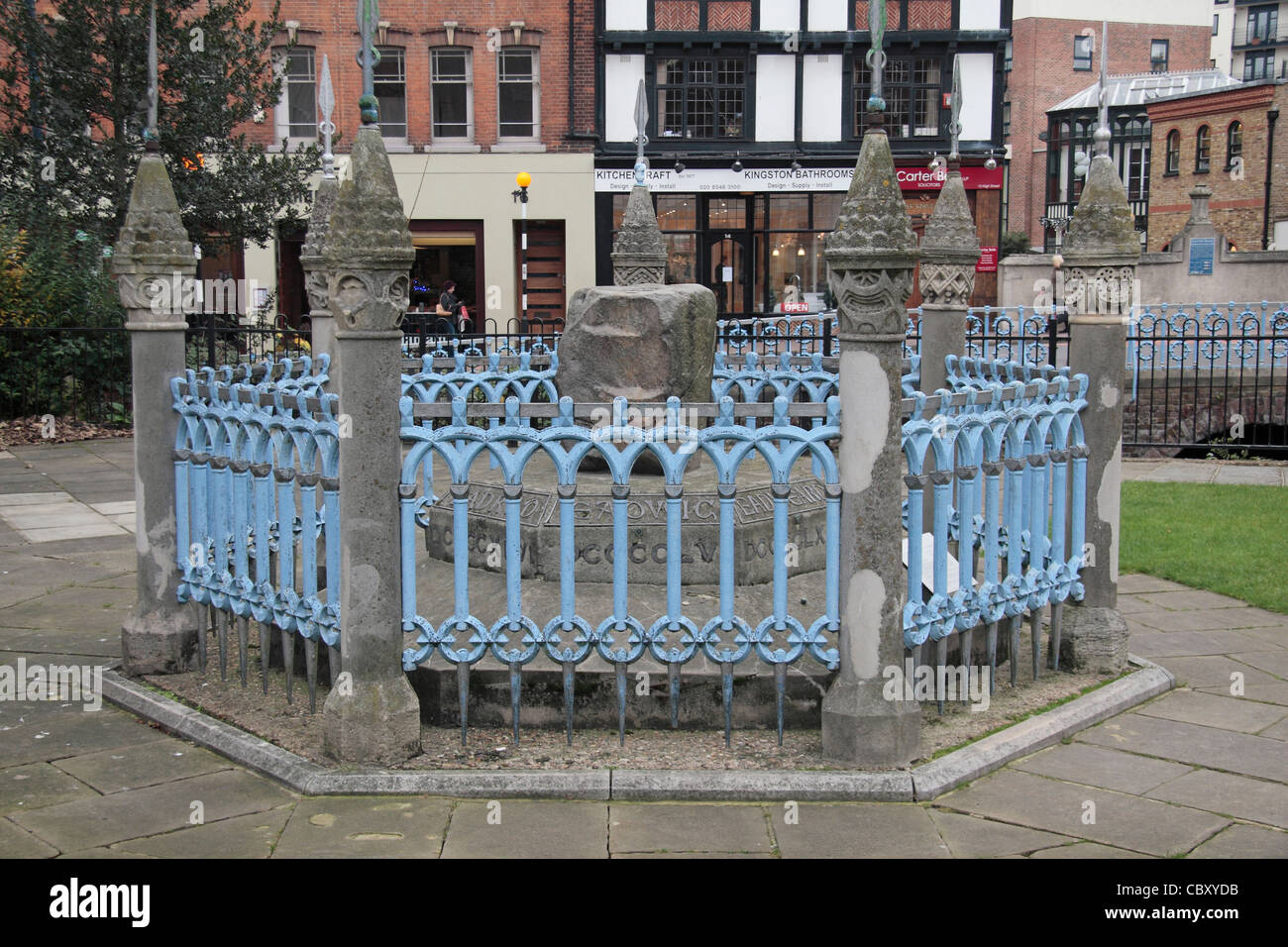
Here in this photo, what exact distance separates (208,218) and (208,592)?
14.5m

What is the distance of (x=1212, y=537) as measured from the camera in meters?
10.5

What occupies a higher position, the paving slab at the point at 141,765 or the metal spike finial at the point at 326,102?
the metal spike finial at the point at 326,102

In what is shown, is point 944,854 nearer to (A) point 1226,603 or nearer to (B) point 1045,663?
(B) point 1045,663

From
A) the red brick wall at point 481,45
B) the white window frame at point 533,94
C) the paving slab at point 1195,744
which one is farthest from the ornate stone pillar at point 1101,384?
the white window frame at point 533,94

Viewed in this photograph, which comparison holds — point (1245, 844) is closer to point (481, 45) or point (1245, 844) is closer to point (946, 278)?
point (946, 278)

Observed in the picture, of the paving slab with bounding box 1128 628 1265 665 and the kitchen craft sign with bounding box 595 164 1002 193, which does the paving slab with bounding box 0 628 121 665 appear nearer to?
the paving slab with bounding box 1128 628 1265 665

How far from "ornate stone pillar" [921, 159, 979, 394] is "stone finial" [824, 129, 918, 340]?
3.28 metres

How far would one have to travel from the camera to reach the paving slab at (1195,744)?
18.1 feet

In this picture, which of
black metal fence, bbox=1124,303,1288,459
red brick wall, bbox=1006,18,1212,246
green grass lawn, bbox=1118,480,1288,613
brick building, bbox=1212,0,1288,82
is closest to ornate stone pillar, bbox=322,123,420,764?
green grass lawn, bbox=1118,480,1288,613

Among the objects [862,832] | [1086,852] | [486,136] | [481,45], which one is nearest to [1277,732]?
[1086,852]

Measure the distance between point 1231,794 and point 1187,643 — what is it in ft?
8.16

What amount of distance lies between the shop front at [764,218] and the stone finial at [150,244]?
1022 inches

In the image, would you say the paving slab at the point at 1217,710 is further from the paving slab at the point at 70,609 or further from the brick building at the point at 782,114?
the brick building at the point at 782,114

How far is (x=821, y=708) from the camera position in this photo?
5648mm
